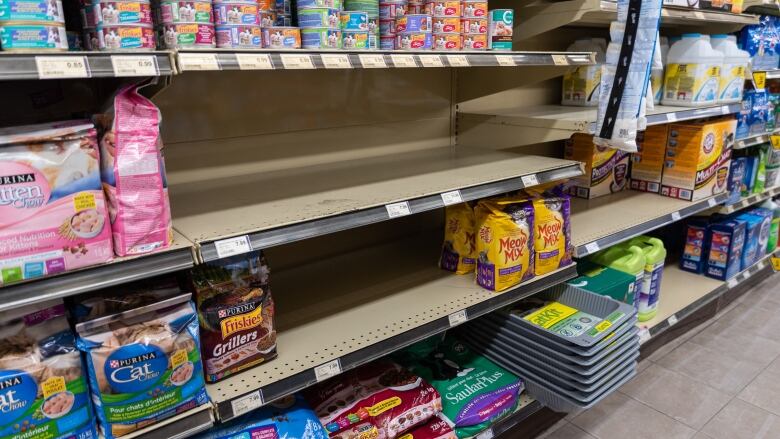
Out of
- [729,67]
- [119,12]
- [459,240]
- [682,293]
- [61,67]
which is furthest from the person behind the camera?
[682,293]

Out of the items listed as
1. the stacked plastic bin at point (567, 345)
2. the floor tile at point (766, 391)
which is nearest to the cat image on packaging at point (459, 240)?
the stacked plastic bin at point (567, 345)

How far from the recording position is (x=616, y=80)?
2.14 metres

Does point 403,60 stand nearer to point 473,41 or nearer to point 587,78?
point 473,41

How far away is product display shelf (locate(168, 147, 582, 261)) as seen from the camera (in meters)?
1.40

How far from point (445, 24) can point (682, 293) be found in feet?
7.69

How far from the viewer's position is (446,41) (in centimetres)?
171

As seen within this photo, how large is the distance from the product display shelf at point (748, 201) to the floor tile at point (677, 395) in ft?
3.54

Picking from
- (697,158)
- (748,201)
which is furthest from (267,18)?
(748,201)

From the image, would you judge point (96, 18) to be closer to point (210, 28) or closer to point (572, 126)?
point (210, 28)

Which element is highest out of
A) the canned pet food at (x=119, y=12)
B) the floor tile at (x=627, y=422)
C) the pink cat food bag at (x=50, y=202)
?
the canned pet food at (x=119, y=12)

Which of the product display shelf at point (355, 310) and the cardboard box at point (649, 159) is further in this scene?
the cardboard box at point (649, 159)

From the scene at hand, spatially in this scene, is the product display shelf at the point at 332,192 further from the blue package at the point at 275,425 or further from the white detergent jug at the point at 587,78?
the white detergent jug at the point at 587,78

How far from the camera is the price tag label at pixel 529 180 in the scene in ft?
6.36

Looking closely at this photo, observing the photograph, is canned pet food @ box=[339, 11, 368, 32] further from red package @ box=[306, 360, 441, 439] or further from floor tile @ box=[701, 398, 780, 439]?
floor tile @ box=[701, 398, 780, 439]
